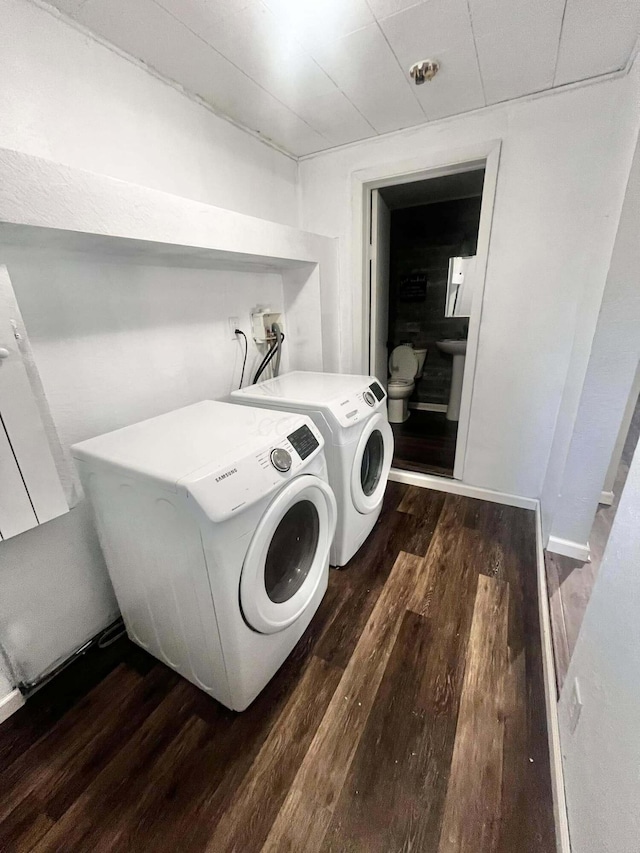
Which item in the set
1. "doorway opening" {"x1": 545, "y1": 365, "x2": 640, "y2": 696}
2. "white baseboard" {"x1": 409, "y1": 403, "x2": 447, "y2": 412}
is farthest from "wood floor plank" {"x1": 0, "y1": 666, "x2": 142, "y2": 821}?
"white baseboard" {"x1": 409, "y1": 403, "x2": 447, "y2": 412}

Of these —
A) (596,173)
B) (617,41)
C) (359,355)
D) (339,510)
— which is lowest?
(339,510)

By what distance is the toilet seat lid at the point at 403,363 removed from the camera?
11.9 feet

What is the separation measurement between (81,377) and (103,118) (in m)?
0.92

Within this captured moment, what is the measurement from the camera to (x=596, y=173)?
156cm

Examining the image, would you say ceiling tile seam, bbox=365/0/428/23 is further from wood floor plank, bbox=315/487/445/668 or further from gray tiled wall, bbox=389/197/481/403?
gray tiled wall, bbox=389/197/481/403

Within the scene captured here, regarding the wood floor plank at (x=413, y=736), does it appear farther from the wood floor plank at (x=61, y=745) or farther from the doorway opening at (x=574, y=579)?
the wood floor plank at (x=61, y=745)

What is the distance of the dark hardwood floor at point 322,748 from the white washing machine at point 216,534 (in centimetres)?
12

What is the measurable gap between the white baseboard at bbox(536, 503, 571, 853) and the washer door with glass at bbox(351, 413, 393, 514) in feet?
2.64

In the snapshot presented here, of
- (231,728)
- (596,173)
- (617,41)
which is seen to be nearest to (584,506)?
(596,173)

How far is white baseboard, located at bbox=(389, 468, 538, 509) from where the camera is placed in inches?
84.3

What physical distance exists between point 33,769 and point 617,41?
3087 mm

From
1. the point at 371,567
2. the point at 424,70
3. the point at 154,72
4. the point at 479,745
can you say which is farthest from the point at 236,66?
the point at 479,745

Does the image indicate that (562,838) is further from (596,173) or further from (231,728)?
(596,173)

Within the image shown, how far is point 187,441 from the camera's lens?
109 centimetres
